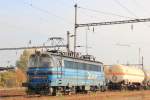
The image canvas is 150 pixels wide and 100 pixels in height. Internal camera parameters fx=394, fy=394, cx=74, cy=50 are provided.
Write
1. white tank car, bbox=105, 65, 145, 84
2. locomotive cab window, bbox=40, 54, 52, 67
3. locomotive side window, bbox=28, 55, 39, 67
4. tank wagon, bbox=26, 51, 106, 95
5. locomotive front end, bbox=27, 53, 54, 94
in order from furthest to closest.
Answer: white tank car, bbox=105, 65, 145, 84
locomotive side window, bbox=28, 55, 39, 67
locomotive cab window, bbox=40, 54, 52, 67
tank wagon, bbox=26, 51, 106, 95
locomotive front end, bbox=27, 53, 54, 94

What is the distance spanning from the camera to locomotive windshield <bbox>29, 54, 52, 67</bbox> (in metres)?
29.9

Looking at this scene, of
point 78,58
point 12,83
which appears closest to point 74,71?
point 78,58

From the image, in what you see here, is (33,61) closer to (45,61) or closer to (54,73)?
(45,61)

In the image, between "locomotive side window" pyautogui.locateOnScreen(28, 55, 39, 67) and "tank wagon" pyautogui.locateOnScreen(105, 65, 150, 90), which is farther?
"tank wagon" pyautogui.locateOnScreen(105, 65, 150, 90)

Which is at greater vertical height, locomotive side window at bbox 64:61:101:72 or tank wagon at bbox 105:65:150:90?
locomotive side window at bbox 64:61:101:72

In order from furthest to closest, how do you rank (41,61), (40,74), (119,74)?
(119,74), (41,61), (40,74)

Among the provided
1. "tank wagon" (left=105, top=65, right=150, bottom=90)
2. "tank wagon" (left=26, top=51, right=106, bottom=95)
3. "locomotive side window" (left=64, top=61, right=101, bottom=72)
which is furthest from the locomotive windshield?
"tank wagon" (left=105, top=65, right=150, bottom=90)

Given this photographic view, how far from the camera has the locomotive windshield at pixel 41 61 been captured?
29922 millimetres

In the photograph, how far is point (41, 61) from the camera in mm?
30297

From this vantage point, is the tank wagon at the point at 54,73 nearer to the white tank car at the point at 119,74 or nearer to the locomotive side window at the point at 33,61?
the locomotive side window at the point at 33,61

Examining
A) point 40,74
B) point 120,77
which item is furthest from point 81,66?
point 120,77

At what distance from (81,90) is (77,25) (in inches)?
455

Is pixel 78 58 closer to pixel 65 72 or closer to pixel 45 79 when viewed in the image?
pixel 65 72

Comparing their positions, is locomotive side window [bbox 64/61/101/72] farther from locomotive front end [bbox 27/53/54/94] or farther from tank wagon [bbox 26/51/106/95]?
locomotive front end [bbox 27/53/54/94]
